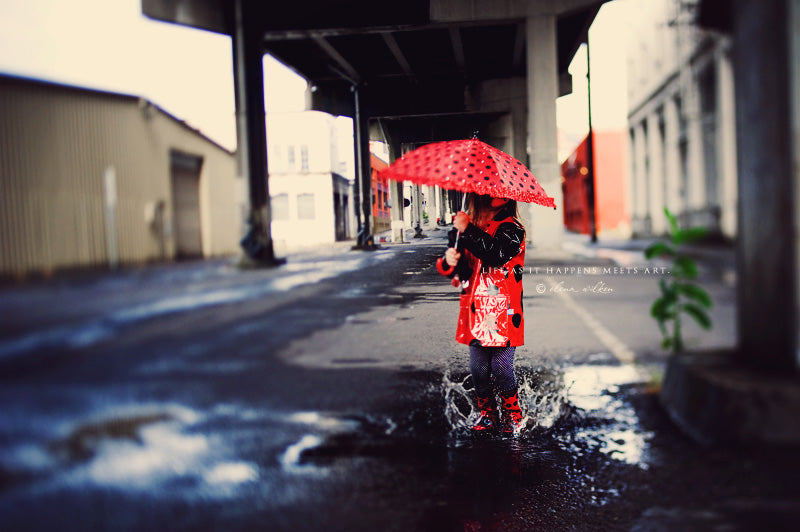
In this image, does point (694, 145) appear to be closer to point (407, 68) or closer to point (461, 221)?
point (461, 221)

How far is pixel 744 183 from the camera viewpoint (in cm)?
182

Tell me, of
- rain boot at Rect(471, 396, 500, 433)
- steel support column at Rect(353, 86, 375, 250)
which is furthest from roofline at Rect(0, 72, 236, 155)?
rain boot at Rect(471, 396, 500, 433)

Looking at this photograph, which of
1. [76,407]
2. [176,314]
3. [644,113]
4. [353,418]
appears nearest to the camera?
[76,407]

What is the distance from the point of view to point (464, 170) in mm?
2309

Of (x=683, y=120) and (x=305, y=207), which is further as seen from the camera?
(x=683, y=120)

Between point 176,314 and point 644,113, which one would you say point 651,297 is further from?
point 176,314

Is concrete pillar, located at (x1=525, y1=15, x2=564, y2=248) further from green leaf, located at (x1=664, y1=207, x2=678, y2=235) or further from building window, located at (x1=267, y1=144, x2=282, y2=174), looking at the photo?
building window, located at (x1=267, y1=144, x2=282, y2=174)

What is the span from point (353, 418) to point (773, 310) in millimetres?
1756

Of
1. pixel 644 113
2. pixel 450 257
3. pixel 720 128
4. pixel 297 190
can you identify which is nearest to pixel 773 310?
pixel 720 128

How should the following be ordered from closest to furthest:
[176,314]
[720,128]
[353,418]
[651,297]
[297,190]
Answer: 1. [176,314]
2. [297,190]
3. [720,128]
4. [651,297]
5. [353,418]

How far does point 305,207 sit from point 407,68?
3.22 ft

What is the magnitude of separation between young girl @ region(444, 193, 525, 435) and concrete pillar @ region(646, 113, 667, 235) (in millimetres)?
504

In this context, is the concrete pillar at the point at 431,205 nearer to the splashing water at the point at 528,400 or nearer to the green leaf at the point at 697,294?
the splashing water at the point at 528,400

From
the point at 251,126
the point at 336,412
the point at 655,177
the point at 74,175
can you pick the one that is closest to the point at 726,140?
the point at 655,177
